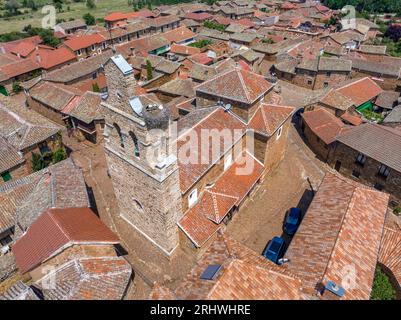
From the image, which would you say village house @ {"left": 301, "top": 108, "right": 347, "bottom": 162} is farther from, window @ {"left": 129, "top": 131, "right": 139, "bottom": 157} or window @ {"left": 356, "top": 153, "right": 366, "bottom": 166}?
window @ {"left": 129, "top": 131, "right": 139, "bottom": 157}

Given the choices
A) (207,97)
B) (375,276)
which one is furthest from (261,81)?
(375,276)

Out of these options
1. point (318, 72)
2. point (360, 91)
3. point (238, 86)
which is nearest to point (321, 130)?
point (238, 86)

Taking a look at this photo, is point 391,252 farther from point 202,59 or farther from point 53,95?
point 202,59

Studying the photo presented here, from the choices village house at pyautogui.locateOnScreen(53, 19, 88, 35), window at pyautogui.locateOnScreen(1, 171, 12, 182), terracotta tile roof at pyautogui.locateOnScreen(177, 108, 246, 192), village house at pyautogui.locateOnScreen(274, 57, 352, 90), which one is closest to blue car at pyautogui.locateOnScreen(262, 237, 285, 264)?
terracotta tile roof at pyautogui.locateOnScreen(177, 108, 246, 192)


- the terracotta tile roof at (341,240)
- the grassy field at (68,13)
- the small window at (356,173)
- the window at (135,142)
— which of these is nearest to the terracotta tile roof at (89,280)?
the window at (135,142)

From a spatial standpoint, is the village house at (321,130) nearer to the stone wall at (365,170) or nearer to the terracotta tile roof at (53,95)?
the stone wall at (365,170)
